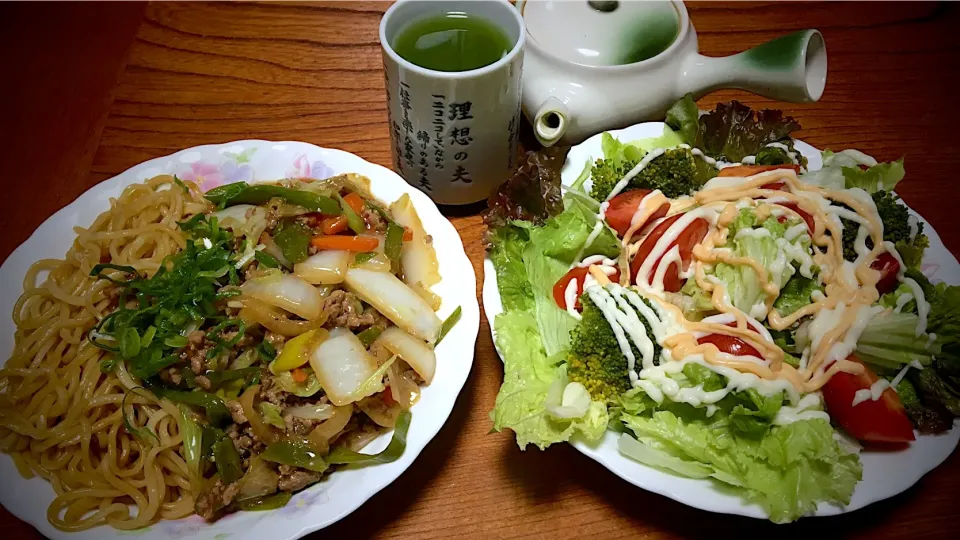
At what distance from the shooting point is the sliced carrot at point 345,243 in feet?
5.10

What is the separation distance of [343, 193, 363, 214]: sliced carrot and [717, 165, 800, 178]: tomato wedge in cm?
100

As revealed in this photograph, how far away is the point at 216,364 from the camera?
137cm

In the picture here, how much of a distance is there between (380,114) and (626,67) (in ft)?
2.86

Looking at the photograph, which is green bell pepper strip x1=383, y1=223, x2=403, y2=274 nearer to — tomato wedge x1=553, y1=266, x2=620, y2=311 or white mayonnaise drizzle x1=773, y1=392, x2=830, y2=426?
tomato wedge x1=553, y1=266, x2=620, y2=311

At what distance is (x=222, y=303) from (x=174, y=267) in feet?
0.48

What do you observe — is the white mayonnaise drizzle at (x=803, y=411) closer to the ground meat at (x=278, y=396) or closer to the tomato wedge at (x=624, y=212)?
the tomato wedge at (x=624, y=212)

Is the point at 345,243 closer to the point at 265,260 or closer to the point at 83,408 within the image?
the point at 265,260

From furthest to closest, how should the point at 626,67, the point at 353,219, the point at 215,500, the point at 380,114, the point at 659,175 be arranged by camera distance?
the point at 380,114
the point at 626,67
the point at 659,175
the point at 353,219
the point at 215,500

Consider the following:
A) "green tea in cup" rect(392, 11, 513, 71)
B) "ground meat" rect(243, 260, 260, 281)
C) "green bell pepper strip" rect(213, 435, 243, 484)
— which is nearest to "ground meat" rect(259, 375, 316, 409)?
"green bell pepper strip" rect(213, 435, 243, 484)

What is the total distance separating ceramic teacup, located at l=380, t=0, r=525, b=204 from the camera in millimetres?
1625

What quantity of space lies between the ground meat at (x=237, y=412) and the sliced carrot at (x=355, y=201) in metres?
0.56

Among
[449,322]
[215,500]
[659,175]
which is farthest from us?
[659,175]

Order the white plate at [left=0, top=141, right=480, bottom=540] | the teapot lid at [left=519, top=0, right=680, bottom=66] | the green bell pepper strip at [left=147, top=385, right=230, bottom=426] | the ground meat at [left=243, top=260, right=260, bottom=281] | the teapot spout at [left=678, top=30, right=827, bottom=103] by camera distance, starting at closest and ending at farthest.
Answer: the white plate at [left=0, top=141, right=480, bottom=540], the green bell pepper strip at [left=147, top=385, right=230, bottom=426], the ground meat at [left=243, top=260, right=260, bottom=281], the teapot spout at [left=678, top=30, right=827, bottom=103], the teapot lid at [left=519, top=0, right=680, bottom=66]

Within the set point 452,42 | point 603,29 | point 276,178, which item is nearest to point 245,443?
point 276,178
